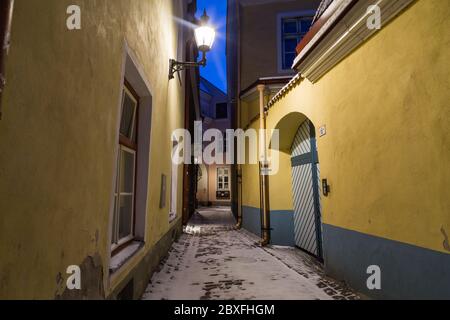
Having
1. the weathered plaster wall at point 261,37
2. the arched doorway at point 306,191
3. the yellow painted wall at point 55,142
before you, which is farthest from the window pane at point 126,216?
the weathered plaster wall at point 261,37

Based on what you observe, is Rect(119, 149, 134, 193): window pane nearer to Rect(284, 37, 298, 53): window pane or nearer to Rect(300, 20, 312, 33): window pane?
Rect(284, 37, 298, 53): window pane

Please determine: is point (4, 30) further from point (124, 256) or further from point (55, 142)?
point (124, 256)

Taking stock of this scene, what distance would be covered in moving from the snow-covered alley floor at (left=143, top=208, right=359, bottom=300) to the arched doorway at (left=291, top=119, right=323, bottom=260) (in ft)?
1.13

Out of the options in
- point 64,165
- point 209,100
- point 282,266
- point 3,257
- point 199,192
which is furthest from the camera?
point 209,100

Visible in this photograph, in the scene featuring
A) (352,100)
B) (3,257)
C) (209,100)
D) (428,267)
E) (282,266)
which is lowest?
(282,266)

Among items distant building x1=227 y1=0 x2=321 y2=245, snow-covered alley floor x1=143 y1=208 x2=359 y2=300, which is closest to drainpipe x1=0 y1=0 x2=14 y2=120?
snow-covered alley floor x1=143 y1=208 x2=359 y2=300

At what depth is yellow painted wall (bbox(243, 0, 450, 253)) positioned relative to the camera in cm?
220

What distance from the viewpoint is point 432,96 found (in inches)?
89.0

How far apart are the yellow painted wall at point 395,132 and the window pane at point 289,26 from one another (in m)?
6.74

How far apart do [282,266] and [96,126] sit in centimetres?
400

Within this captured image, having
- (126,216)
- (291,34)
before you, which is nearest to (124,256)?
(126,216)

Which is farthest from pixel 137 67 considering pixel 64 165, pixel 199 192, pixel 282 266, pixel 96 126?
pixel 199 192

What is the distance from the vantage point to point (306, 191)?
5.73m

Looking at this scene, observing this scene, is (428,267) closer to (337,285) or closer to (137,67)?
(337,285)
